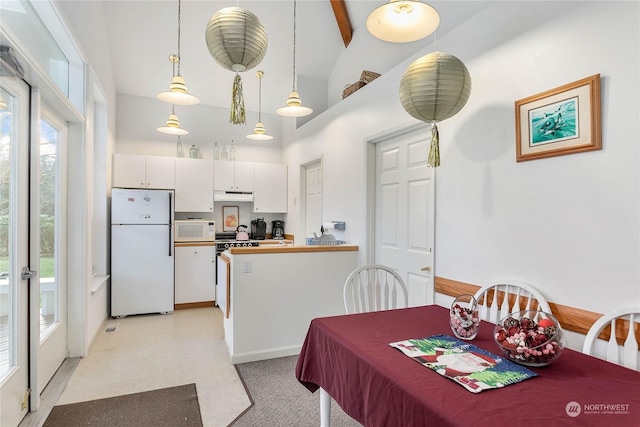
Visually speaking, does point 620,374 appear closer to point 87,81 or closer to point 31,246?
point 31,246

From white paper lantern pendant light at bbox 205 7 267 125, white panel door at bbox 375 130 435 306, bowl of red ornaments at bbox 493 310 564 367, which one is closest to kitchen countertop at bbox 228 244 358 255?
white panel door at bbox 375 130 435 306

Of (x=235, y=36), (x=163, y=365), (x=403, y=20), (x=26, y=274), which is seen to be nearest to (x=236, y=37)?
(x=235, y=36)

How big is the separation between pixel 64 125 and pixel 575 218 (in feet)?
12.1

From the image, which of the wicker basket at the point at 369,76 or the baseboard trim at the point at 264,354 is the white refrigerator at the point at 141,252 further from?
the wicker basket at the point at 369,76

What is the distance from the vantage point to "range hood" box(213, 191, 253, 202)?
17.1 ft

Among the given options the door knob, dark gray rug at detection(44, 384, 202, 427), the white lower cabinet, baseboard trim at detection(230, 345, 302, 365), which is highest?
the door knob

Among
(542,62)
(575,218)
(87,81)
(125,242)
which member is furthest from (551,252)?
(125,242)

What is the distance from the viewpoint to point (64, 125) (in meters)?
2.88

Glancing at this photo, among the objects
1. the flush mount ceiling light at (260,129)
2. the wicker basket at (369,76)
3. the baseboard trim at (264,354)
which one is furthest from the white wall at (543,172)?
the flush mount ceiling light at (260,129)

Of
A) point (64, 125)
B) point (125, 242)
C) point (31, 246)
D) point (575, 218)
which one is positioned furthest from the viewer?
point (125, 242)

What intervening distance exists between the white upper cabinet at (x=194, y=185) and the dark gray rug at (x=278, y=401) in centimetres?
276

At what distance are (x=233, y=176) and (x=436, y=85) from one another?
4.01 metres

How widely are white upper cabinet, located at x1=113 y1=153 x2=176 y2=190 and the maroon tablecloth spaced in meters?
3.97

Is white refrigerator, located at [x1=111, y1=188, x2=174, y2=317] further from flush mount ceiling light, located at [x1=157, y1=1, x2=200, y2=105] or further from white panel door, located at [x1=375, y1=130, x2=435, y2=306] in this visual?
white panel door, located at [x1=375, y1=130, x2=435, y2=306]
